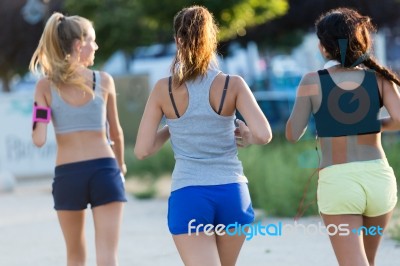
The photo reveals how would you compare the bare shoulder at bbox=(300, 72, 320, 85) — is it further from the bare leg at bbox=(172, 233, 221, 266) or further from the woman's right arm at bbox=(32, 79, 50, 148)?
the woman's right arm at bbox=(32, 79, 50, 148)

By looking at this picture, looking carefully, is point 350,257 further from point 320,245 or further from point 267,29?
point 267,29

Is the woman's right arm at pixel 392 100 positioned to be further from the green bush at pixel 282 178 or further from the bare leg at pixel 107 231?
the green bush at pixel 282 178

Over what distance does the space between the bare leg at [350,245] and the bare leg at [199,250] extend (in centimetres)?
56

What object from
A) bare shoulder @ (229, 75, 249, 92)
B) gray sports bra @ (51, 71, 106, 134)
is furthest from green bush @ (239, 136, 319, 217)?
bare shoulder @ (229, 75, 249, 92)

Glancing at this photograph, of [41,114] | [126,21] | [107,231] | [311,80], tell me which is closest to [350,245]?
[311,80]

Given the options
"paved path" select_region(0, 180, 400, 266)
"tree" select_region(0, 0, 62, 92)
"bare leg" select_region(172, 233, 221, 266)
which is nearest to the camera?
"bare leg" select_region(172, 233, 221, 266)

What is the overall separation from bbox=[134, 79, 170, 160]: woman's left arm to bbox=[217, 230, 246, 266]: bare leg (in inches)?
20.2

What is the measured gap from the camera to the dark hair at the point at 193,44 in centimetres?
420

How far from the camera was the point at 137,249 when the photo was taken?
818 cm

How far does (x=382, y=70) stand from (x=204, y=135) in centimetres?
90

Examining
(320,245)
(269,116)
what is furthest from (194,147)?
(269,116)

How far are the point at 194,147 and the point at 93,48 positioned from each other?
123 centimetres

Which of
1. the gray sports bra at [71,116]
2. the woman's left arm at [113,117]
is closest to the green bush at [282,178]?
the woman's left arm at [113,117]

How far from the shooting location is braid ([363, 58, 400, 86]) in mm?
4344
